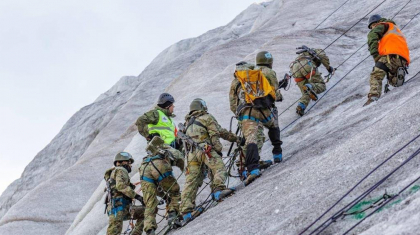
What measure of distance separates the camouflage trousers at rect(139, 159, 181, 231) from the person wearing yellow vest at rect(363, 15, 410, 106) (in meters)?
3.86

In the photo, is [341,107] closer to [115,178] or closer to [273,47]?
[115,178]

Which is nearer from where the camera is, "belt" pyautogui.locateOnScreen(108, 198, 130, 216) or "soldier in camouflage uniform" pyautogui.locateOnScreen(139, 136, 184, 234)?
"soldier in camouflage uniform" pyautogui.locateOnScreen(139, 136, 184, 234)

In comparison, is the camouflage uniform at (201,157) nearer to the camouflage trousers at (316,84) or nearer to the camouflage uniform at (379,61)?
the camouflage uniform at (379,61)

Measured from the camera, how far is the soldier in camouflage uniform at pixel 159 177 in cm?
995

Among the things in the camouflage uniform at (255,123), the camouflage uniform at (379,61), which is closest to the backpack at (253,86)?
the camouflage uniform at (255,123)

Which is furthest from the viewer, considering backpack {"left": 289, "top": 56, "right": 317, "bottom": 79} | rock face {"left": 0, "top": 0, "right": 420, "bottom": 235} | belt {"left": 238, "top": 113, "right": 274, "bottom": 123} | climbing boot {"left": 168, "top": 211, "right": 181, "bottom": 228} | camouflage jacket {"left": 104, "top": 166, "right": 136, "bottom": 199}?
backpack {"left": 289, "top": 56, "right": 317, "bottom": 79}

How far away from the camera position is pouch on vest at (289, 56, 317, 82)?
13773 millimetres

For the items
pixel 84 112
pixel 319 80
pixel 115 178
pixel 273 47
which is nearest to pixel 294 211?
pixel 115 178

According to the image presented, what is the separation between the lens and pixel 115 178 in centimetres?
1081

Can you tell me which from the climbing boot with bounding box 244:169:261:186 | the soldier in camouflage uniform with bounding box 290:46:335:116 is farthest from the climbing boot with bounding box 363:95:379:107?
the soldier in camouflage uniform with bounding box 290:46:335:116

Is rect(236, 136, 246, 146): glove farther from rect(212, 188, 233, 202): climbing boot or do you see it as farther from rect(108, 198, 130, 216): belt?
rect(108, 198, 130, 216): belt

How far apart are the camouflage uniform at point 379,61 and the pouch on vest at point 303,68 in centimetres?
301

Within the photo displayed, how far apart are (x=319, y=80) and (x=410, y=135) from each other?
7.69 m

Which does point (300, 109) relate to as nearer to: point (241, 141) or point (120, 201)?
point (241, 141)
